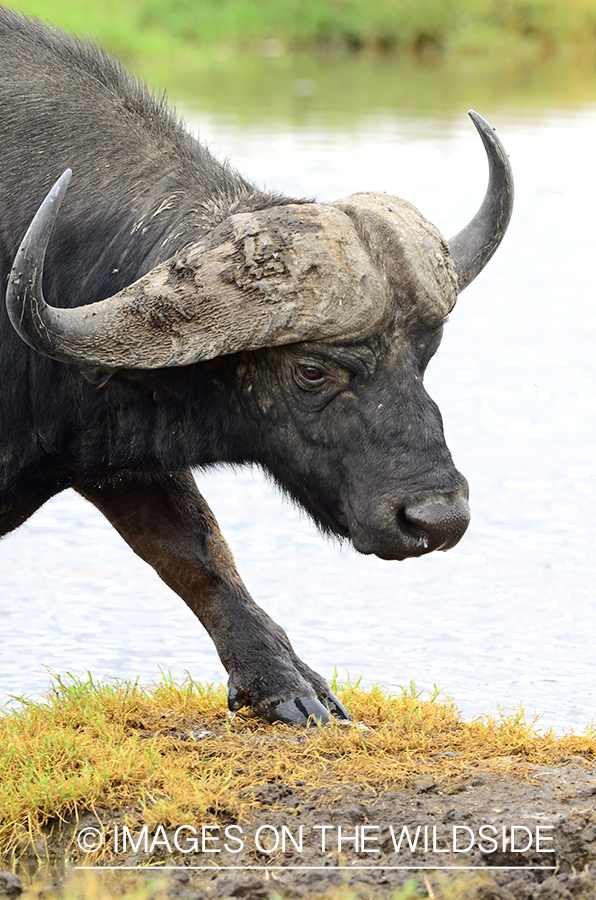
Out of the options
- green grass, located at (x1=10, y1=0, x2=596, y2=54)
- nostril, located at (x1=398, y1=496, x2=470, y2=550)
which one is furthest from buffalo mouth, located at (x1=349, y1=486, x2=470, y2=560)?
green grass, located at (x1=10, y1=0, x2=596, y2=54)

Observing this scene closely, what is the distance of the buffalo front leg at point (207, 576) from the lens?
5371 millimetres

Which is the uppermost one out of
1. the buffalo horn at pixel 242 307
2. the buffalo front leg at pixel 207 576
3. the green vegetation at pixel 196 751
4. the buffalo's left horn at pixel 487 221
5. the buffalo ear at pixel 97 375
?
the buffalo's left horn at pixel 487 221

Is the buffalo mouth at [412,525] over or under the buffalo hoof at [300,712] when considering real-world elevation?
over

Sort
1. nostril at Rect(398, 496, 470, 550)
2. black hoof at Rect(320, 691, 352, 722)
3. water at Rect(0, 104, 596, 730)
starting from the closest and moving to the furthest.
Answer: nostril at Rect(398, 496, 470, 550) < black hoof at Rect(320, 691, 352, 722) < water at Rect(0, 104, 596, 730)

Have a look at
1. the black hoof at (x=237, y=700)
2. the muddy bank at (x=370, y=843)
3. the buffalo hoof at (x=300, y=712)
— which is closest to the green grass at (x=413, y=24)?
the black hoof at (x=237, y=700)

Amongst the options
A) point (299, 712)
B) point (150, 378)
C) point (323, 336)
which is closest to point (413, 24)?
point (299, 712)

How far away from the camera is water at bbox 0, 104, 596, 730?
6086 millimetres

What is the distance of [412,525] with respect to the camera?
444 centimetres

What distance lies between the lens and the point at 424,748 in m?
4.89

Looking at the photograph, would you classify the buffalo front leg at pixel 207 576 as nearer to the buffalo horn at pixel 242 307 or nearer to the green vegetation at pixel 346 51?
the buffalo horn at pixel 242 307

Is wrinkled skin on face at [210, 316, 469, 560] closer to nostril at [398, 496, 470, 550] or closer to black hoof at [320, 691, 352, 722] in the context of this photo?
nostril at [398, 496, 470, 550]

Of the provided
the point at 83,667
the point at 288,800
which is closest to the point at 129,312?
the point at 288,800

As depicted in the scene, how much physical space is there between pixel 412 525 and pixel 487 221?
1456mm

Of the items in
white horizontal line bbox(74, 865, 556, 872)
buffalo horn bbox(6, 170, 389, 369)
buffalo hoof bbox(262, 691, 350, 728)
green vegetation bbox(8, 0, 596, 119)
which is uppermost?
green vegetation bbox(8, 0, 596, 119)
